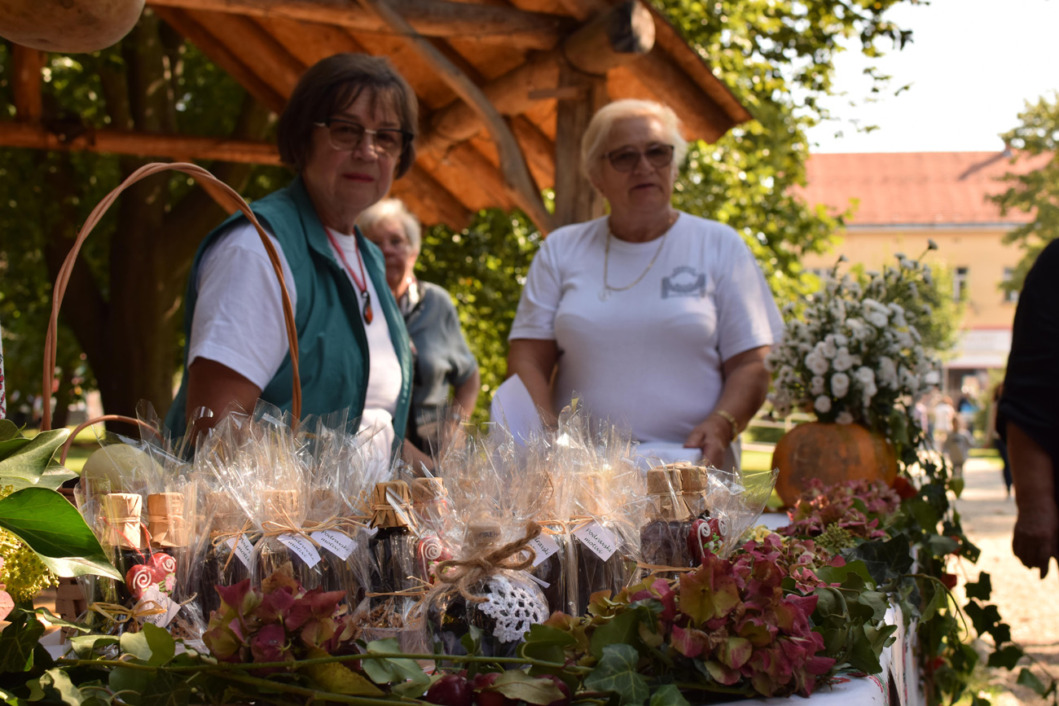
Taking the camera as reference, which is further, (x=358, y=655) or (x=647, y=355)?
(x=647, y=355)

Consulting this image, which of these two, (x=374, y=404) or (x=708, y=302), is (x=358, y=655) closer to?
(x=374, y=404)

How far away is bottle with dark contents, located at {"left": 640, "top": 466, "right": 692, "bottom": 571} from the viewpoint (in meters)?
1.34

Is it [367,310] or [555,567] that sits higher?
[367,310]

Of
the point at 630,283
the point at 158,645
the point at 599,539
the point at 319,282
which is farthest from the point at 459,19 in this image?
the point at 158,645

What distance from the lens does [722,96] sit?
4.52 m

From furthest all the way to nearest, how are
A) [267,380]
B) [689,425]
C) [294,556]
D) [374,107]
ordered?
[689,425], [374,107], [267,380], [294,556]

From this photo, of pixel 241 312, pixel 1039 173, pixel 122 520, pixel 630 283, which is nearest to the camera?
pixel 122 520

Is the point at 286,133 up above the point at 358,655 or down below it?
above

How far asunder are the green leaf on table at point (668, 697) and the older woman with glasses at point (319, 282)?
1.26 meters

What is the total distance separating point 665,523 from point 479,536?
11.0 inches

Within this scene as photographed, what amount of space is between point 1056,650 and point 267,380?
18.2 feet

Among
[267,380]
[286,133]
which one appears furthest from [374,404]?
[286,133]

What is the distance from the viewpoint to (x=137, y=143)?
6043 millimetres

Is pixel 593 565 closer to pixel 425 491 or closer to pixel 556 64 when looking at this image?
pixel 425 491
